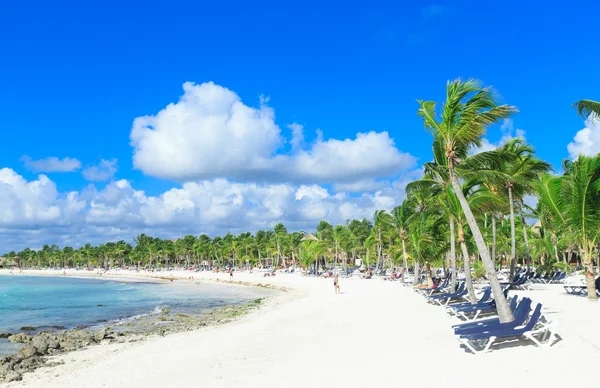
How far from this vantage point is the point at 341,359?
9.88 metres

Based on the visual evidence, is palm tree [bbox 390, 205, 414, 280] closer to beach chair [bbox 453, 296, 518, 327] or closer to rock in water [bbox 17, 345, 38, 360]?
beach chair [bbox 453, 296, 518, 327]

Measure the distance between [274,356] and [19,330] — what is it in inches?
685

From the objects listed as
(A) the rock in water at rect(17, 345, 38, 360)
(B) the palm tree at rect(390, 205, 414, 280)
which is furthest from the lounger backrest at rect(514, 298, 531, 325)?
(B) the palm tree at rect(390, 205, 414, 280)

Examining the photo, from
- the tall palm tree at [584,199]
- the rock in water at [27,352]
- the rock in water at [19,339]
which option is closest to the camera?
the rock in water at [27,352]

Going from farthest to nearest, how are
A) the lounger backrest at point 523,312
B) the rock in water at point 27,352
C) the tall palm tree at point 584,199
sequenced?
the tall palm tree at point 584,199, the rock in water at point 27,352, the lounger backrest at point 523,312

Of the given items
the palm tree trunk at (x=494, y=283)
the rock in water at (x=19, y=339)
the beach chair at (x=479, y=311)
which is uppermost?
the palm tree trunk at (x=494, y=283)

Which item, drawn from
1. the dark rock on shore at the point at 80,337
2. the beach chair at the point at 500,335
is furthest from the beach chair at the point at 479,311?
the dark rock on shore at the point at 80,337

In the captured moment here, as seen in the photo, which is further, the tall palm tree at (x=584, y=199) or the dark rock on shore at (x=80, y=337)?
the tall palm tree at (x=584, y=199)

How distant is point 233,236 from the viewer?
111500 mm

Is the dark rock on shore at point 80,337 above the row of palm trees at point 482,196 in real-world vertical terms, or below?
below

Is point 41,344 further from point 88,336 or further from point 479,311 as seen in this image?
point 479,311

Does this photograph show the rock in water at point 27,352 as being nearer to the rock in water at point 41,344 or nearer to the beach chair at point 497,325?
the rock in water at point 41,344

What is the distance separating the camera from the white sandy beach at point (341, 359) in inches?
307

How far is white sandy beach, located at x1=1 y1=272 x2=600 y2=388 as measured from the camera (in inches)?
307
